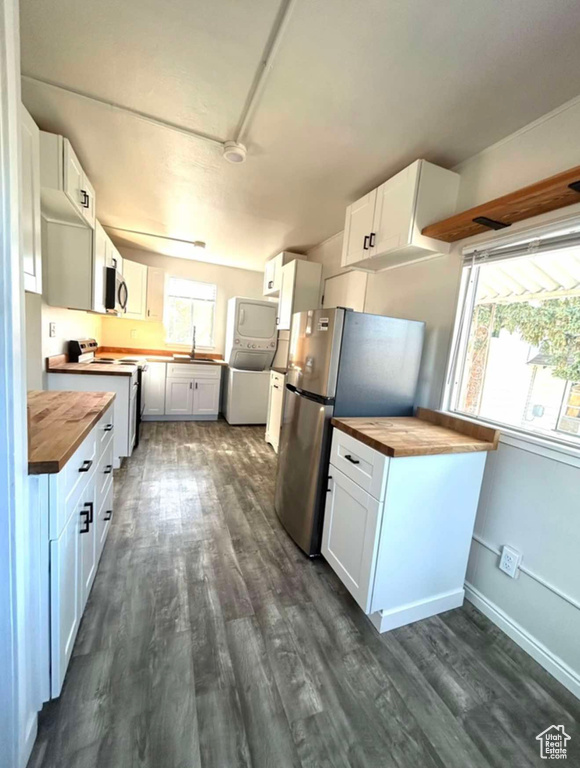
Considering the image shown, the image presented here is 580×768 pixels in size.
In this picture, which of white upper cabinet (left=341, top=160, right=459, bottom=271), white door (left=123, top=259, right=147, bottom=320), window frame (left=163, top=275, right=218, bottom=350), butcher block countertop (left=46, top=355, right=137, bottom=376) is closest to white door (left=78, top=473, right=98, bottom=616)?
butcher block countertop (left=46, top=355, right=137, bottom=376)

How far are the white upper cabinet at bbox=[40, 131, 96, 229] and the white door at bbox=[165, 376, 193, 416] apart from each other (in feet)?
8.33

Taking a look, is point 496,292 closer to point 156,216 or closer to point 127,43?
point 127,43

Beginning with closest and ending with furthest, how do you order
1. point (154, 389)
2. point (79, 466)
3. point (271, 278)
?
point (79, 466)
point (271, 278)
point (154, 389)

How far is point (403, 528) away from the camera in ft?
4.78

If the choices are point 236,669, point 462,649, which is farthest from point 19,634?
point 462,649

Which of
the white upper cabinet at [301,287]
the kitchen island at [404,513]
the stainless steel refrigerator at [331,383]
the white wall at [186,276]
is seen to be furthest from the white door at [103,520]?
the white wall at [186,276]

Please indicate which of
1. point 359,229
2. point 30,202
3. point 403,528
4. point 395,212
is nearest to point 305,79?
point 395,212

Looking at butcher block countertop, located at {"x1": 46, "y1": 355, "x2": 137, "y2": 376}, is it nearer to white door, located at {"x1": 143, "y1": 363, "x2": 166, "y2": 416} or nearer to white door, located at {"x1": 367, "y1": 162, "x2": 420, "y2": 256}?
white door, located at {"x1": 143, "y1": 363, "x2": 166, "y2": 416}

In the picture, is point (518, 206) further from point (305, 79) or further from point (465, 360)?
point (305, 79)

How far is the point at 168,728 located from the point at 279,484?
1.38m

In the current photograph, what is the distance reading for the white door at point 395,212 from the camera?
5.86 ft

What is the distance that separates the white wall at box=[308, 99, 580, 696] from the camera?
1340mm

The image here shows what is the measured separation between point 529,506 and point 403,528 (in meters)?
0.61

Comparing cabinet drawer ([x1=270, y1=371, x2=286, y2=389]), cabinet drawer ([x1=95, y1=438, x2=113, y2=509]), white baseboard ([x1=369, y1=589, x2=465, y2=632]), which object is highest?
cabinet drawer ([x1=270, y1=371, x2=286, y2=389])
